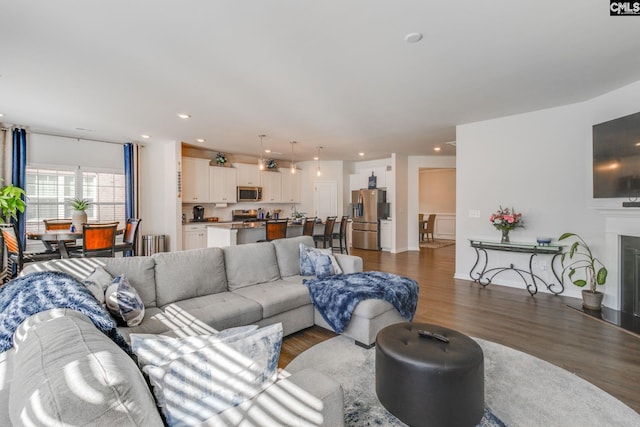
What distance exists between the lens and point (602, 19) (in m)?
2.28

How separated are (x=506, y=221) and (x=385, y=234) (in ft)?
13.3

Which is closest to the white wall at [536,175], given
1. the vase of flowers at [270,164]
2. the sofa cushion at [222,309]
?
the sofa cushion at [222,309]

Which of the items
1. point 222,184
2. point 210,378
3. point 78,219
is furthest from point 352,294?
point 222,184

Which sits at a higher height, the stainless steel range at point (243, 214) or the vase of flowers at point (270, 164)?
the vase of flowers at point (270, 164)

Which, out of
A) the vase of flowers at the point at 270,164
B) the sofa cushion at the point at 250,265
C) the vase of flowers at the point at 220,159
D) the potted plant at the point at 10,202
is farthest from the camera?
the vase of flowers at the point at 270,164

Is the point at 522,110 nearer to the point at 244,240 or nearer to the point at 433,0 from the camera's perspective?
the point at 433,0

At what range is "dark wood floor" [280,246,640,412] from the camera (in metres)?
2.38

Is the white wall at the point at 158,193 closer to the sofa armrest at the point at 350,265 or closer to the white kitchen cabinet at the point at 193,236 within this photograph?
the white kitchen cabinet at the point at 193,236

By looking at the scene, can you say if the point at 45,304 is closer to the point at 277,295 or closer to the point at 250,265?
the point at 277,295

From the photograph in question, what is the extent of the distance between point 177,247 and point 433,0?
21.1 feet

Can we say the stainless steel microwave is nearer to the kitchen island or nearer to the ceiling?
the kitchen island

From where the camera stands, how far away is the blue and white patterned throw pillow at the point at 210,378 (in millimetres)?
950

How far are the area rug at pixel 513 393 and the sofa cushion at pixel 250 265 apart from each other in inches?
39.2

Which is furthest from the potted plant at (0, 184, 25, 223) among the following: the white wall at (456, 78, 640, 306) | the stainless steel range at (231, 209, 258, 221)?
the white wall at (456, 78, 640, 306)
